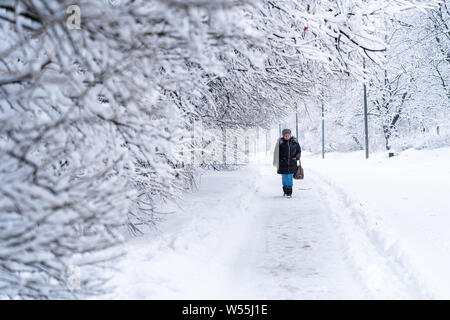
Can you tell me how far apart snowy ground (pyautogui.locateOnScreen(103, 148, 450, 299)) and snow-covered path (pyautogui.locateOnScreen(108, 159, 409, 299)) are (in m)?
0.01

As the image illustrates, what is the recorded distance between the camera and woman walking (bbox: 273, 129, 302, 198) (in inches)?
445

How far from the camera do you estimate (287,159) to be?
1141 cm

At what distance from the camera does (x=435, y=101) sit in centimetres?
2744

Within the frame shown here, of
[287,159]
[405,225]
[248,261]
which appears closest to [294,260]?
[248,261]

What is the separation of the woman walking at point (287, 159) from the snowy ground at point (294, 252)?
5.40 ft

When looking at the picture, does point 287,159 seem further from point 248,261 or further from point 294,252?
point 248,261

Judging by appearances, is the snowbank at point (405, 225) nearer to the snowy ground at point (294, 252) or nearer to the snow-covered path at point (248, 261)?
the snowy ground at point (294, 252)

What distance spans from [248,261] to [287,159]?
6395 mm

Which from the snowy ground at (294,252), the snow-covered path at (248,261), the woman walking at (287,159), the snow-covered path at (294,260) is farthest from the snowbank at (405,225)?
the woman walking at (287,159)

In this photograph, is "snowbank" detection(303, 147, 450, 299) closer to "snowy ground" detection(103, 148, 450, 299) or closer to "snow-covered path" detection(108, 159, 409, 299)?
"snowy ground" detection(103, 148, 450, 299)

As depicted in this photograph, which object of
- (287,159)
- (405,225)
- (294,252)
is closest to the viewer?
(294,252)

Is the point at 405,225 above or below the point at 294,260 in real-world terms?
above

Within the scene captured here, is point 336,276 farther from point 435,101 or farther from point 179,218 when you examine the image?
point 435,101
